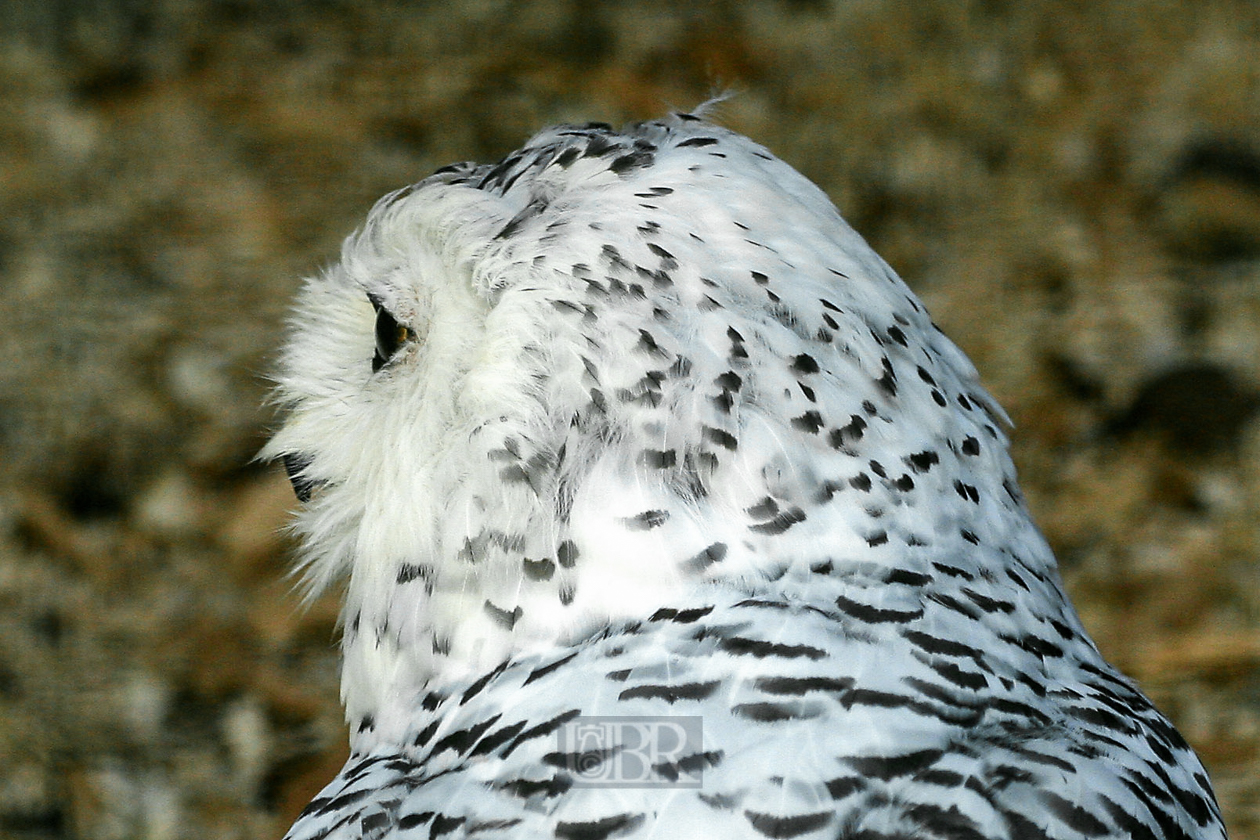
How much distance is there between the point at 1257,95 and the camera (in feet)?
11.3

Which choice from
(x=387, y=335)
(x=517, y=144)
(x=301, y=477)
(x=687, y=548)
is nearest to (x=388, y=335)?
(x=387, y=335)

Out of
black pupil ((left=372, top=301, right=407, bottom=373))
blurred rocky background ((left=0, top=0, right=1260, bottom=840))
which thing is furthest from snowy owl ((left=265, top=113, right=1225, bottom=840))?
blurred rocky background ((left=0, top=0, right=1260, bottom=840))

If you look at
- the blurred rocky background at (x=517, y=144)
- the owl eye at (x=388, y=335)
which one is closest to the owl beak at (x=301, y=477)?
the owl eye at (x=388, y=335)

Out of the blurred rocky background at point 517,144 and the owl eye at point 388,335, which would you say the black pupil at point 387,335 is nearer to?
the owl eye at point 388,335

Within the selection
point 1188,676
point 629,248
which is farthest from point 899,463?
point 1188,676

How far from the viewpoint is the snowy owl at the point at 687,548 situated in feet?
2.89

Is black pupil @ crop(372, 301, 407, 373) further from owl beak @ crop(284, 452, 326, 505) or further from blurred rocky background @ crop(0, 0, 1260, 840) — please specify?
blurred rocky background @ crop(0, 0, 1260, 840)

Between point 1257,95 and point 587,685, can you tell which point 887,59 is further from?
point 587,685

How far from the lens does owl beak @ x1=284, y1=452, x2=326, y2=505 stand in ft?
4.26

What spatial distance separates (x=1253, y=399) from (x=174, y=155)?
305cm

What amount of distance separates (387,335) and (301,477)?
21 cm

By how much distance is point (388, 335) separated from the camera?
1.20 metres

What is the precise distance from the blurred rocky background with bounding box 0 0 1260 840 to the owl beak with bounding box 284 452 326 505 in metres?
2.07

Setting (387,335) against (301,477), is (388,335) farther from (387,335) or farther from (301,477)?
(301,477)
